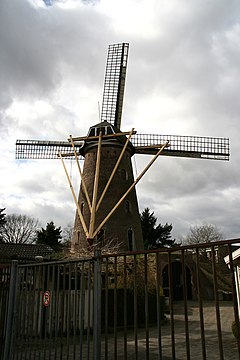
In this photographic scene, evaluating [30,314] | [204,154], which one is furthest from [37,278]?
[204,154]

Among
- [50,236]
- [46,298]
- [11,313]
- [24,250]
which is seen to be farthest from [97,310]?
[50,236]

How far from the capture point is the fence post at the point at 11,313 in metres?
5.12

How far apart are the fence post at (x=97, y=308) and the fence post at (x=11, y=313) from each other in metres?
1.97

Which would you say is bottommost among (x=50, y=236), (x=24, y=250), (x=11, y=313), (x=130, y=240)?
(x=11, y=313)

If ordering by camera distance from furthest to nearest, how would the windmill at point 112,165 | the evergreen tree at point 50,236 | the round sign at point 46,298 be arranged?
1. the evergreen tree at point 50,236
2. the windmill at point 112,165
3. the round sign at point 46,298

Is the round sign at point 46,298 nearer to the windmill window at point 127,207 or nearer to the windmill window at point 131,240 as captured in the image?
the windmill window at point 131,240

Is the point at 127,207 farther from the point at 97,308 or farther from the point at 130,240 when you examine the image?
the point at 97,308

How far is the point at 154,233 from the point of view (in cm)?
4012

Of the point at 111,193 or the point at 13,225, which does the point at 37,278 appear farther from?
the point at 13,225

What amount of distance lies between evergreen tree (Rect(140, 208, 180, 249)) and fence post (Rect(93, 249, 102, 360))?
1434 inches

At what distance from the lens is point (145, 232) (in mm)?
40219

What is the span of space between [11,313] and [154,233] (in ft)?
117

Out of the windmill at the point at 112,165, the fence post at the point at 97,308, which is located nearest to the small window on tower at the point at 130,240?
the windmill at the point at 112,165

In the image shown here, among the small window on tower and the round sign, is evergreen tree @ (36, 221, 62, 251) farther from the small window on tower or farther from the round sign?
the round sign
